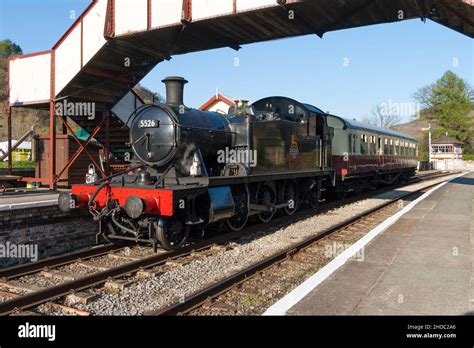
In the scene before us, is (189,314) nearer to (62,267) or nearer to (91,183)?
(62,267)

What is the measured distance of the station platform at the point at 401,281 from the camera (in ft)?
14.6

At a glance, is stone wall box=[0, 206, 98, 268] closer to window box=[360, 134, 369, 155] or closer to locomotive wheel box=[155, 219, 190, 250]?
locomotive wheel box=[155, 219, 190, 250]

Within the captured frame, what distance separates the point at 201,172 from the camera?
778 centimetres

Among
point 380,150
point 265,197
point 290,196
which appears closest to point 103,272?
point 265,197

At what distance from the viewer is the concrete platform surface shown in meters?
4.45

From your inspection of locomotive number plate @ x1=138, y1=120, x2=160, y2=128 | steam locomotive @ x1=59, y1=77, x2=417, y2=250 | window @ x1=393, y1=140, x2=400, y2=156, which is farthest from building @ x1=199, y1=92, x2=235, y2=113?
locomotive number plate @ x1=138, y1=120, x2=160, y2=128

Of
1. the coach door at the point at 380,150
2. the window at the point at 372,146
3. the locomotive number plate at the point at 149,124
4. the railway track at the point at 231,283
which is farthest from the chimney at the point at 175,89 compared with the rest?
the coach door at the point at 380,150

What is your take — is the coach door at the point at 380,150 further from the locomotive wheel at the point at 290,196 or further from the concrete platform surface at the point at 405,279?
the concrete platform surface at the point at 405,279

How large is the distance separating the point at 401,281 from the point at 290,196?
19.9 ft

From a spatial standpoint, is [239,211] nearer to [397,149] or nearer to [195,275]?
[195,275]

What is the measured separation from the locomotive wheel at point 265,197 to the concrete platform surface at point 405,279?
9.55ft
